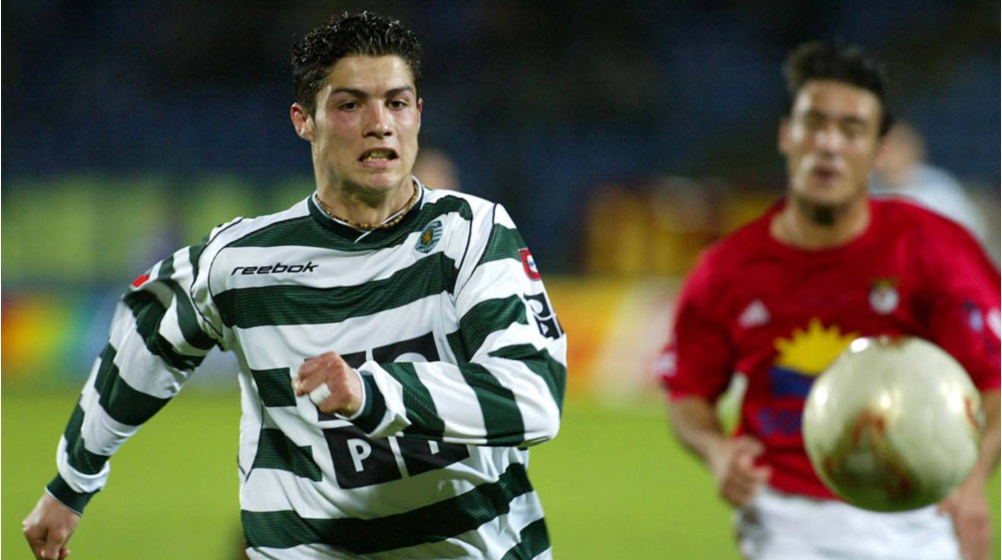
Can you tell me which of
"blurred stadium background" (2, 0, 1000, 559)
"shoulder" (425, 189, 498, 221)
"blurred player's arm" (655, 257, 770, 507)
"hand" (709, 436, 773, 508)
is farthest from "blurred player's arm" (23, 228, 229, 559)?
"blurred stadium background" (2, 0, 1000, 559)

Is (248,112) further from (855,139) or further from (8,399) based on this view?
(855,139)

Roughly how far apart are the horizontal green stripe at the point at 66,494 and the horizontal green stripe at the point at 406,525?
2.20ft

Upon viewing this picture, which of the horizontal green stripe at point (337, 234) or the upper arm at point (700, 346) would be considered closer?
the horizontal green stripe at point (337, 234)

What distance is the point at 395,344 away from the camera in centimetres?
310

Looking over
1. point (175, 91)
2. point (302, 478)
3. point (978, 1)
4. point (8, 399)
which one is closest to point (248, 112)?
point (175, 91)

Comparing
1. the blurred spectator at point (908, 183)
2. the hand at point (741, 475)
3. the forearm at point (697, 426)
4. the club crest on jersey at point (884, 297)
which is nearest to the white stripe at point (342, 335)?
the hand at point (741, 475)

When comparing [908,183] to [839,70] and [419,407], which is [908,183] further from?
[419,407]

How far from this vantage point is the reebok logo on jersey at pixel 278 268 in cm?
318

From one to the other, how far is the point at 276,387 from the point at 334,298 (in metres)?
0.24

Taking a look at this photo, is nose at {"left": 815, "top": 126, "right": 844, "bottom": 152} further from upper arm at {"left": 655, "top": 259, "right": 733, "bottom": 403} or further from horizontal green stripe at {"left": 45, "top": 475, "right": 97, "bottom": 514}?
horizontal green stripe at {"left": 45, "top": 475, "right": 97, "bottom": 514}

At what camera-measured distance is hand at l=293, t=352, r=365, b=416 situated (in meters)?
2.54

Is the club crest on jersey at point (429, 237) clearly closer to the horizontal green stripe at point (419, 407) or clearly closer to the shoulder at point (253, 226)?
the shoulder at point (253, 226)

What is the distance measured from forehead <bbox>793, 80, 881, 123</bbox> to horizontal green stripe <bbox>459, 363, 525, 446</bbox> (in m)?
2.05

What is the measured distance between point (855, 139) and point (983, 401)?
86cm
